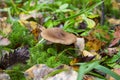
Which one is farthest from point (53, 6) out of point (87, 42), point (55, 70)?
point (55, 70)

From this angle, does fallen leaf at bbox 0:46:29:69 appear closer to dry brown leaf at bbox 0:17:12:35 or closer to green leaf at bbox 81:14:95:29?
dry brown leaf at bbox 0:17:12:35

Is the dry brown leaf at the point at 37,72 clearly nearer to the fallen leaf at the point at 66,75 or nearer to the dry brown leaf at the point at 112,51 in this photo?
the fallen leaf at the point at 66,75

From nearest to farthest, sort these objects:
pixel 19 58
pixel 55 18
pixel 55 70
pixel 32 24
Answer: pixel 55 70 → pixel 19 58 → pixel 32 24 → pixel 55 18

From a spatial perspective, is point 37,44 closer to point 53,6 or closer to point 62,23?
point 62,23

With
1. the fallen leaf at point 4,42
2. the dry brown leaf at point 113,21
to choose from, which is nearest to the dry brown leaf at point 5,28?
the fallen leaf at point 4,42

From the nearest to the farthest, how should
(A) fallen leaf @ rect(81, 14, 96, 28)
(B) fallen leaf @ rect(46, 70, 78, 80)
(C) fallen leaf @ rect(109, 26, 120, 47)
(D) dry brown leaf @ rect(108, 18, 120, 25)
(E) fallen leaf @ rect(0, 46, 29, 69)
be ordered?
1. (B) fallen leaf @ rect(46, 70, 78, 80)
2. (E) fallen leaf @ rect(0, 46, 29, 69)
3. (C) fallen leaf @ rect(109, 26, 120, 47)
4. (A) fallen leaf @ rect(81, 14, 96, 28)
5. (D) dry brown leaf @ rect(108, 18, 120, 25)

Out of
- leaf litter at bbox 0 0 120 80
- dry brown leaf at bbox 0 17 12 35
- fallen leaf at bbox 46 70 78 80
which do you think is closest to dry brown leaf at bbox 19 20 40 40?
leaf litter at bbox 0 0 120 80

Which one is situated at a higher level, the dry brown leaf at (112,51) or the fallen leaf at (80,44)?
the fallen leaf at (80,44)

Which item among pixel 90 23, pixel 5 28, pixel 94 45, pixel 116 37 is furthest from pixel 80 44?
pixel 5 28
